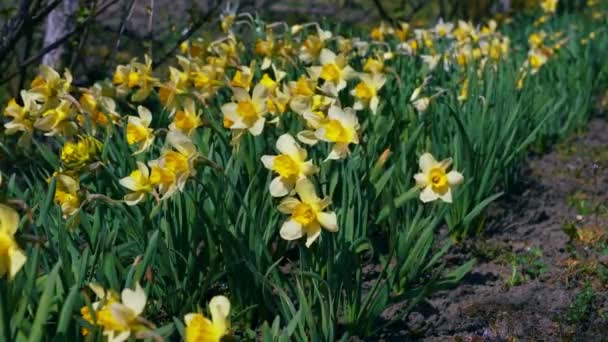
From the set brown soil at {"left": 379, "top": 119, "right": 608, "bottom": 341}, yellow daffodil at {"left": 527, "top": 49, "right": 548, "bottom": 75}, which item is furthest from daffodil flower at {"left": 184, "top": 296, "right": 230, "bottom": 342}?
yellow daffodil at {"left": 527, "top": 49, "right": 548, "bottom": 75}

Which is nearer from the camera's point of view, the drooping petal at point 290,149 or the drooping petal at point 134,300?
the drooping petal at point 134,300

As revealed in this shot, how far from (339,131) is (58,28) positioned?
254 centimetres

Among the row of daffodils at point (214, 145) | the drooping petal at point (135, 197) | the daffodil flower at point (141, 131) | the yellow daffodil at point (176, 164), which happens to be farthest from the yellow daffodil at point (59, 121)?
the yellow daffodil at point (176, 164)

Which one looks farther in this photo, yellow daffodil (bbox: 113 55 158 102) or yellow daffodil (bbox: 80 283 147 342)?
yellow daffodil (bbox: 113 55 158 102)

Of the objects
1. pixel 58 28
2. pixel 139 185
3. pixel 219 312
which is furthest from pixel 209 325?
pixel 58 28

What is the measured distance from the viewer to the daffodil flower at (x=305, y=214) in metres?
1.85

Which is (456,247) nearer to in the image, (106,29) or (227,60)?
(227,60)

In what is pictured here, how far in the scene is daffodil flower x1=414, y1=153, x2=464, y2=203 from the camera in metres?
2.07

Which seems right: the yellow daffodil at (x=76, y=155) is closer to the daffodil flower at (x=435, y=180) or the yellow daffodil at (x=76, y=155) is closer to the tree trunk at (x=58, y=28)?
the daffodil flower at (x=435, y=180)

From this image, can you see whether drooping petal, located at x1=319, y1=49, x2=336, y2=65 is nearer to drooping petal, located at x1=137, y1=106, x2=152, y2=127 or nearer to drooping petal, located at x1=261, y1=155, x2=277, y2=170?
drooping petal, located at x1=137, y1=106, x2=152, y2=127

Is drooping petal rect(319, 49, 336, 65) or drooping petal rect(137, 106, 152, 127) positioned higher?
drooping petal rect(319, 49, 336, 65)

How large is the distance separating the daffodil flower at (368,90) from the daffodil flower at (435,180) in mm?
726

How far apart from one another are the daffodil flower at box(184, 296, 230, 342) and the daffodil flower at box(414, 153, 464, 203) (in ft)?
2.52

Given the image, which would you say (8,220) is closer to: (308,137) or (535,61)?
(308,137)
